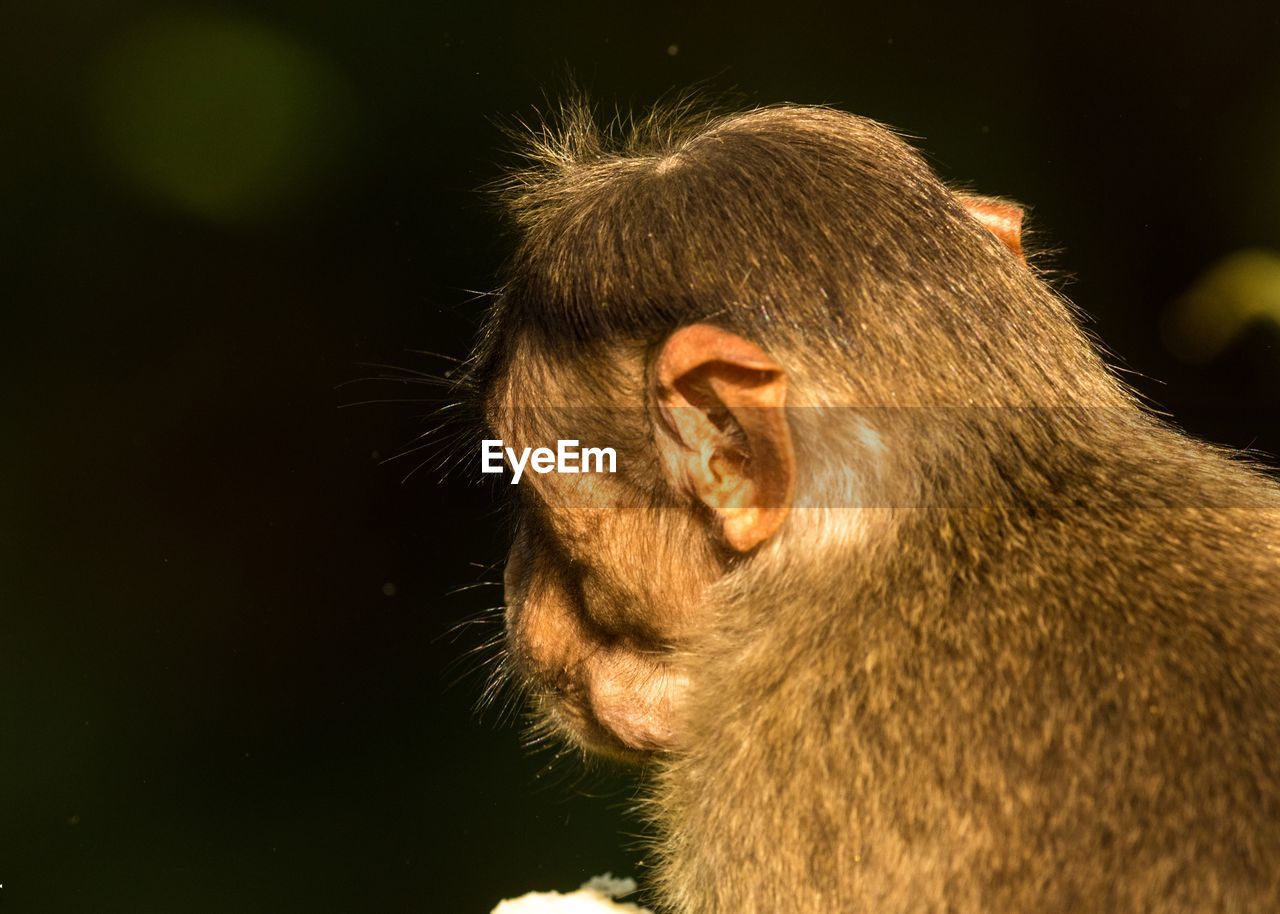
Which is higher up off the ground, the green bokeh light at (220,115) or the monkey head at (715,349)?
the green bokeh light at (220,115)

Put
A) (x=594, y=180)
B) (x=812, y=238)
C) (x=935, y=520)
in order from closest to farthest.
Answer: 1. (x=935, y=520)
2. (x=812, y=238)
3. (x=594, y=180)

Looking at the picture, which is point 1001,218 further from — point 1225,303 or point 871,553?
point 1225,303

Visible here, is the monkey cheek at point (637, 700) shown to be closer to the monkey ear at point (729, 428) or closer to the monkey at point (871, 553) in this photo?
the monkey at point (871, 553)

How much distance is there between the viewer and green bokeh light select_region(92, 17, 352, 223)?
10.2 feet

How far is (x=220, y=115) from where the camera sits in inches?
127

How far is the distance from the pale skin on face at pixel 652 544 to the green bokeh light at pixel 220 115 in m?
1.08

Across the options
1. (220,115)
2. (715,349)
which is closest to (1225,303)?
(715,349)

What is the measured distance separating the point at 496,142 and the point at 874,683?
1.91m

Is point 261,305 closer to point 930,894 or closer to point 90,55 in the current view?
point 90,55

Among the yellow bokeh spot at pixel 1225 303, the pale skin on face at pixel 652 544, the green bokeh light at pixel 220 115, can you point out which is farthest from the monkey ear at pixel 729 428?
the yellow bokeh spot at pixel 1225 303

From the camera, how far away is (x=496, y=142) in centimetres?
337

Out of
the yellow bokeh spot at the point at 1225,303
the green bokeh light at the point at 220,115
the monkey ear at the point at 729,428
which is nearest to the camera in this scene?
the monkey ear at the point at 729,428

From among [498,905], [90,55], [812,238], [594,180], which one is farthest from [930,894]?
[90,55]

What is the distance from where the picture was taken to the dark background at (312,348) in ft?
10.4
